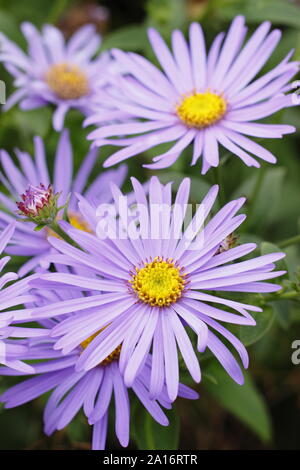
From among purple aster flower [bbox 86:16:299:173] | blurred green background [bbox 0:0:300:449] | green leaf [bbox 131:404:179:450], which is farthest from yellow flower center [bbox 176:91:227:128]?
green leaf [bbox 131:404:179:450]

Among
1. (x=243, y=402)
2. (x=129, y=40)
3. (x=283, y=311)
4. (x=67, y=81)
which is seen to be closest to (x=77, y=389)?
(x=283, y=311)

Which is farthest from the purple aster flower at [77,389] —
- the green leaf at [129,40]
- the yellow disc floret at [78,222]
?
the green leaf at [129,40]

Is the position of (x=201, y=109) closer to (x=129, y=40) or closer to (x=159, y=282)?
(x=159, y=282)

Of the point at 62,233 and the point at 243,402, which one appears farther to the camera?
the point at 243,402

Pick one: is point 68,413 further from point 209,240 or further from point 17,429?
point 17,429

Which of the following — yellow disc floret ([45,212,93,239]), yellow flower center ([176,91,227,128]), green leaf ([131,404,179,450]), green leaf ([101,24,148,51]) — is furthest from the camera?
green leaf ([101,24,148,51])

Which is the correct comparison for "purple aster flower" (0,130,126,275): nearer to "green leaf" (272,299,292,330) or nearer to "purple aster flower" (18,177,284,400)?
"purple aster flower" (18,177,284,400)
